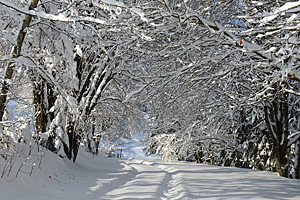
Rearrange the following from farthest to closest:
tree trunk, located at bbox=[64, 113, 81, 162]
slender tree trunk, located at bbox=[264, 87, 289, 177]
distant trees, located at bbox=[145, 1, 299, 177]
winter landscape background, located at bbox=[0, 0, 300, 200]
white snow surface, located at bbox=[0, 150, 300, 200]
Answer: tree trunk, located at bbox=[64, 113, 81, 162], slender tree trunk, located at bbox=[264, 87, 289, 177], white snow surface, located at bbox=[0, 150, 300, 200], winter landscape background, located at bbox=[0, 0, 300, 200], distant trees, located at bbox=[145, 1, 299, 177]

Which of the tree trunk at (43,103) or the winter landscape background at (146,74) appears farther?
the tree trunk at (43,103)

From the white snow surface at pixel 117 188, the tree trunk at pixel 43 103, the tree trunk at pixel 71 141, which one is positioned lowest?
the white snow surface at pixel 117 188

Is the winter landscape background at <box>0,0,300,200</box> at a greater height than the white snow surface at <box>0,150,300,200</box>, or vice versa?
the winter landscape background at <box>0,0,300,200</box>

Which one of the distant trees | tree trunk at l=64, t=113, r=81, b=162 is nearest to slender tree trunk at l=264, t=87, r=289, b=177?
the distant trees

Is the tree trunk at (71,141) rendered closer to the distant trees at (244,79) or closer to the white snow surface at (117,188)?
the white snow surface at (117,188)

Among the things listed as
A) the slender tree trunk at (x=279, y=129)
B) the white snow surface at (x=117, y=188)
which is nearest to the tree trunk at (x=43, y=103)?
the white snow surface at (x=117, y=188)

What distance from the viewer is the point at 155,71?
7242 millimetres

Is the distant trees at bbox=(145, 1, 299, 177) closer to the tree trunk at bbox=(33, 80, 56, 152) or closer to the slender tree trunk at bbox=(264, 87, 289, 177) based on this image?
the slender tree trunk at bbox=(264, 87, 289, 177)

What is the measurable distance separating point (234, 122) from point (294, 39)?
11072 mm

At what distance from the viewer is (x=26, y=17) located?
5.66m

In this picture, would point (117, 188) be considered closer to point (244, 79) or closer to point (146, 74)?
point (146, 74)

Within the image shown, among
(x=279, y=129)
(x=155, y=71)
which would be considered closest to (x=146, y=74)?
(x=155, y=71)

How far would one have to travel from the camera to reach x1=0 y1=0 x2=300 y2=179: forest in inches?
204

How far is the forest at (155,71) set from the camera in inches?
204
